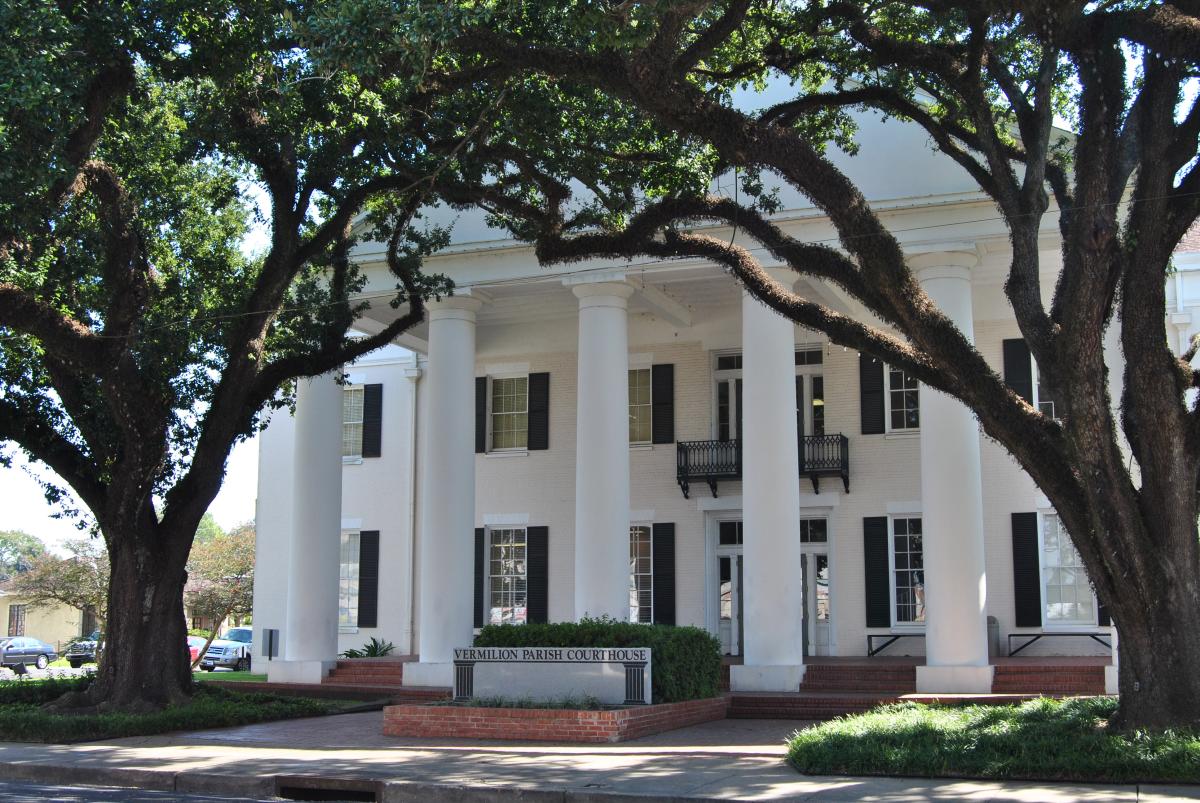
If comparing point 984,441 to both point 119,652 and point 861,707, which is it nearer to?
point 861,707

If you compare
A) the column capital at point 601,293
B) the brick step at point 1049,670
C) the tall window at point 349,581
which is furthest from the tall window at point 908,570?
the tall window at point 349,581

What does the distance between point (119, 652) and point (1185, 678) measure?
1388cm

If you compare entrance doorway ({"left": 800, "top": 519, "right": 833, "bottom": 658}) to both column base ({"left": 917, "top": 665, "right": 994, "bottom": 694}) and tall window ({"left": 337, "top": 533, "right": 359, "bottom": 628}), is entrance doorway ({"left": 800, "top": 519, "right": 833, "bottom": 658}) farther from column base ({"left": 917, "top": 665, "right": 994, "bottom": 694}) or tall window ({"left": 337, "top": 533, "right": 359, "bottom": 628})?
tall window ({"left": 337, "top": 533, "right": 359, "bottom": 628})

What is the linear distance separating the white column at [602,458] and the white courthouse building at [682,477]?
0.14 ft

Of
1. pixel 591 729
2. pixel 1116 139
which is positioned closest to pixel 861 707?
pixel 591 729

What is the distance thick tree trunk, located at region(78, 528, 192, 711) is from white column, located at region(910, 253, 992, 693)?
11480mm

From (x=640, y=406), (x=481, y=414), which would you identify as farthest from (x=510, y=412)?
(x=640, y=406)

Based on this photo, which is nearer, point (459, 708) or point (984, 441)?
point (459, 708)

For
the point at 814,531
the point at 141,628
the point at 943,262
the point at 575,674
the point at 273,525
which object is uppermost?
the point at 943,262

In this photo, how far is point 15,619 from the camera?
6512 centimetres

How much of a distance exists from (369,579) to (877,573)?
11.8m

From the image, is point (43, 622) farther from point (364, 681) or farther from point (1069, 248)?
point (1069, 248)

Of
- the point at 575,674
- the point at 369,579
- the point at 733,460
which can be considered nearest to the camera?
the point at 575,674

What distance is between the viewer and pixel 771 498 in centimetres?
2033
